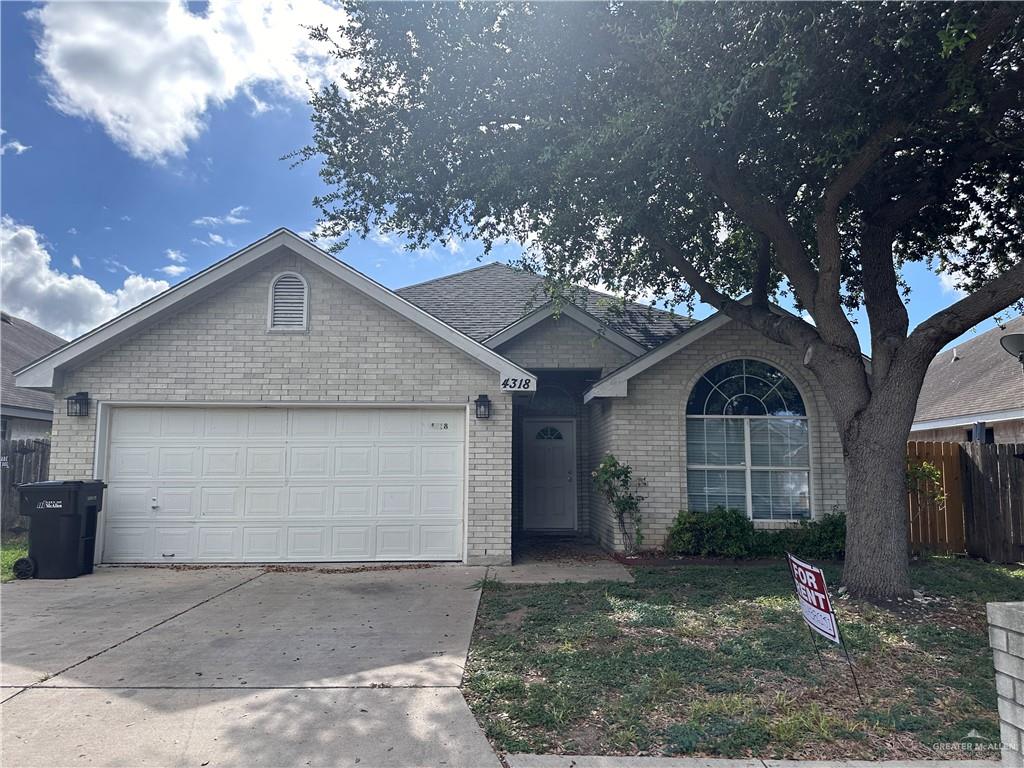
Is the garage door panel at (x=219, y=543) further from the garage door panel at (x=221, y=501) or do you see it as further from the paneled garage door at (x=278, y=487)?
the garage door panel at (x=221, y=501)

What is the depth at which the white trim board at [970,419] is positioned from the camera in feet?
52.5

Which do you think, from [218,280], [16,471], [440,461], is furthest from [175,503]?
[16,471]

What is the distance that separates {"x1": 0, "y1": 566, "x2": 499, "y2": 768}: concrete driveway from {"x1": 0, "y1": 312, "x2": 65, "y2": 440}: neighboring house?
8.95 meters

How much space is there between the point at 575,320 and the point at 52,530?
8.82m

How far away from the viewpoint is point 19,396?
53.1ft

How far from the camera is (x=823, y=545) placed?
10281 millimetres

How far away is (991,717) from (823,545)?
6145 mm

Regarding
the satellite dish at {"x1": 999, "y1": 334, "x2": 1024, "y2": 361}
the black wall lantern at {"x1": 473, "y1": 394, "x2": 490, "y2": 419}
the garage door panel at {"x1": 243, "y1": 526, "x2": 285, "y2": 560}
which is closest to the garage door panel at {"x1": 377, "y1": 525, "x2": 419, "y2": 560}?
the garage door panel at {"x1": 243, "y1": 526, "x2": 285, "y2": 560}

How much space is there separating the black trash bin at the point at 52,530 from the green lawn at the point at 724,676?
573cm

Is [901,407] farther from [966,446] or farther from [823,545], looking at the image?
[966,446]

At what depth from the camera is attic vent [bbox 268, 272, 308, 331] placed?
10.1m

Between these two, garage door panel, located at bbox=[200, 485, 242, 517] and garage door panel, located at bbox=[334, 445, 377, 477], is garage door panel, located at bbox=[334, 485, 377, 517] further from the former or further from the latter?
garage door panel, located at bbox=[200, 485, 242, 517]

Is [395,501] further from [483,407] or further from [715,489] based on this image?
[715,489]

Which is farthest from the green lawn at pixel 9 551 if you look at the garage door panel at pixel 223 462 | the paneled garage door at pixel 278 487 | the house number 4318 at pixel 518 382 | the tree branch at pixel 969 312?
the tree branch at pixel 969 312
